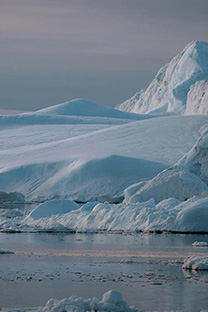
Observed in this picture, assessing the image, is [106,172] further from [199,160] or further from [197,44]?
[197,44]

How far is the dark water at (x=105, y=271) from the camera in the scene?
31.7ft

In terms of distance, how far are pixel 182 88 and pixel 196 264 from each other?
107 metres

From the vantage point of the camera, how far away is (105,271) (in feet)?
40.7

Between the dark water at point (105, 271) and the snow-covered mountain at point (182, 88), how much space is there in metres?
57.8

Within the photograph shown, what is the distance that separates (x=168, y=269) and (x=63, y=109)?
81.1m

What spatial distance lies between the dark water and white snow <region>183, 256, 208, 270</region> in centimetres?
16

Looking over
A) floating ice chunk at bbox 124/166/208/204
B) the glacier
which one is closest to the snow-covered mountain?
the glacier

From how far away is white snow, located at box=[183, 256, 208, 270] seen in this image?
12.4 metres

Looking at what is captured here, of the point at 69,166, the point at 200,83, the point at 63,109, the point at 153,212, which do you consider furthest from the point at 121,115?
the point at 153,212

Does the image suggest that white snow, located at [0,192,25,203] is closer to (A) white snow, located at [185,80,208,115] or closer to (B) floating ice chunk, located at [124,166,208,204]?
(B) floating ice chunk, located at [124,166,208,204]

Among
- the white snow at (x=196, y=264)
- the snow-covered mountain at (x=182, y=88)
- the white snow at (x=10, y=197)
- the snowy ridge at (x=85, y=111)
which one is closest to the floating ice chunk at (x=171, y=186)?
the white snow at (x=10, y=197)

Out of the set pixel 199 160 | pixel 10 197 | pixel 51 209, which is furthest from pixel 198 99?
pixel 51 209

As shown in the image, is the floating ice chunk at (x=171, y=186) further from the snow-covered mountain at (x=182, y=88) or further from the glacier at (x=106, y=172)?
the snow-covered mountain at (x=182, y=88)

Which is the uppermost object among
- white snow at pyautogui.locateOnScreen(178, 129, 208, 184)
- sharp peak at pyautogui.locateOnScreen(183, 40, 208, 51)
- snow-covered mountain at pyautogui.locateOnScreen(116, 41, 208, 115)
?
sharp peak at pyautogui.locateOnScreen(183, 40, 208, 51)
